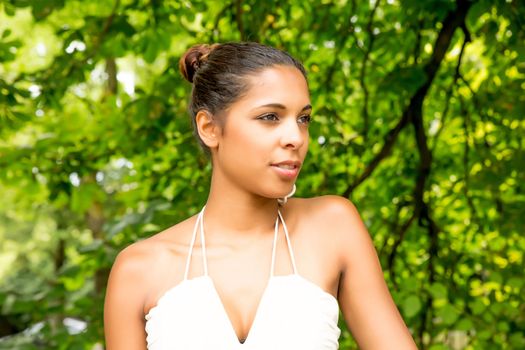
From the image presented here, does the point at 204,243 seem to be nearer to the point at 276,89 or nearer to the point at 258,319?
the point at 258,319

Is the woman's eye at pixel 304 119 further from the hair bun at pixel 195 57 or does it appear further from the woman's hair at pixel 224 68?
the hair bun at pixel 195 57

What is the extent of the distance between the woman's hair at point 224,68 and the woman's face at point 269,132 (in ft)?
0.08

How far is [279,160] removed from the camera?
80.4 inches

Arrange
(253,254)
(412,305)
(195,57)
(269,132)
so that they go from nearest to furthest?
1. (269,132)
2. (253,254)
3. (195,57)
4. (412,305)

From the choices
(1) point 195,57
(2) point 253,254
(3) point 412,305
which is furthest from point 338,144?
(2) point 253,254

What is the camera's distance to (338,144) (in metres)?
4.34

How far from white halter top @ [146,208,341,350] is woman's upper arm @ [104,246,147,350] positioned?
7cm

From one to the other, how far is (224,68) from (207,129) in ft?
0.51

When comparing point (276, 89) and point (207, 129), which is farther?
point (207, 129)

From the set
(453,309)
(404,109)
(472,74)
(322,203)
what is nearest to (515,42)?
(404,109)

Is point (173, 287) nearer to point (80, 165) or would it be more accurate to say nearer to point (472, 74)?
point (80, 165)

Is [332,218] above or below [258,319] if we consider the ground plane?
above

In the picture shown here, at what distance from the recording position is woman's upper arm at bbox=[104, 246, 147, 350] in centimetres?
220

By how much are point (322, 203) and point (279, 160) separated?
266 mm
